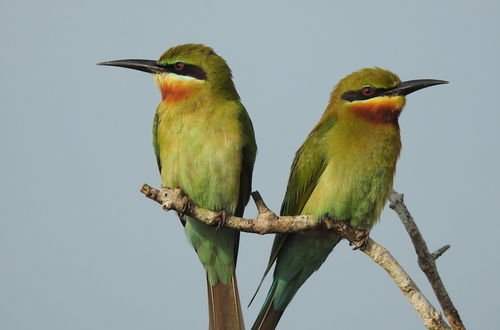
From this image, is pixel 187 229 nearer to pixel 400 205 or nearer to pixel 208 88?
pixel 208 88

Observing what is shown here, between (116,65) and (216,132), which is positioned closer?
(216,132)

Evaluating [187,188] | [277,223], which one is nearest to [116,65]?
[187,188]

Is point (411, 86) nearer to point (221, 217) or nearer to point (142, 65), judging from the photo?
point (221, 217)

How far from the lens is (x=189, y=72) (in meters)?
4.40

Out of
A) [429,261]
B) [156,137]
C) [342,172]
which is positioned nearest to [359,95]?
[342,172]

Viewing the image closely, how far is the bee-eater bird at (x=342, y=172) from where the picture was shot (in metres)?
4.20

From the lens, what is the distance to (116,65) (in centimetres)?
454

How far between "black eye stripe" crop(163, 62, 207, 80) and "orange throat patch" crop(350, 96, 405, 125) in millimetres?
975

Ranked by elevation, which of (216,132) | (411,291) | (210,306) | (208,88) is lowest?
(411,291)

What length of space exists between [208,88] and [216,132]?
0.33 m

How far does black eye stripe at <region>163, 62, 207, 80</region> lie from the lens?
173 inches

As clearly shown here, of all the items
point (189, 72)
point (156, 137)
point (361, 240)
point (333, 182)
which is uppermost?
point (189, 72)

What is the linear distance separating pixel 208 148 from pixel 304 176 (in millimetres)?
631

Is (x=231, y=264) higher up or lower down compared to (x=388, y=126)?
lower down
